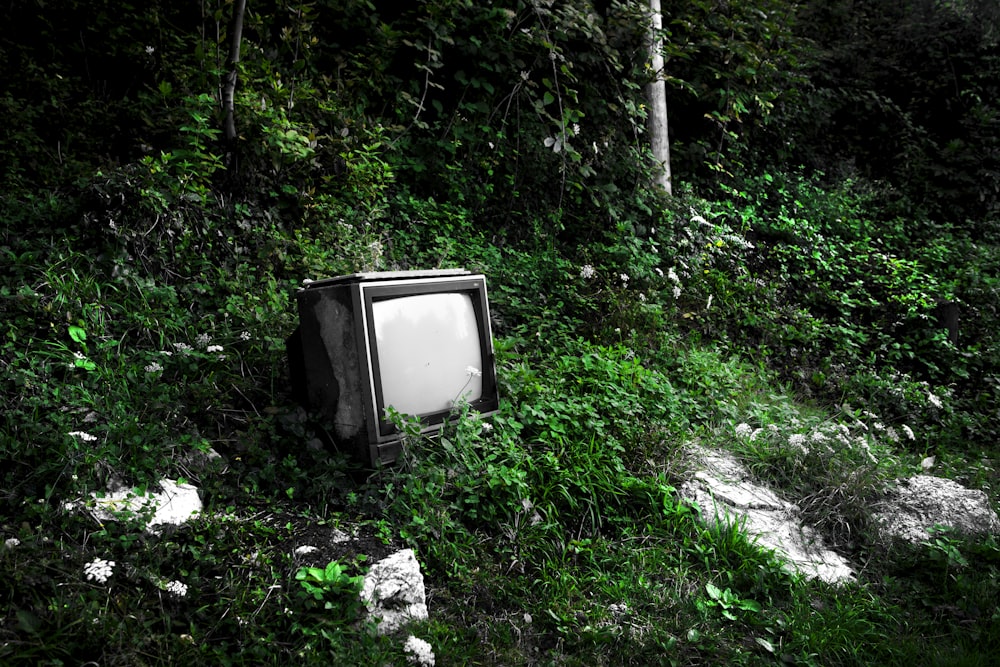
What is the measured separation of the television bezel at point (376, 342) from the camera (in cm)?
255

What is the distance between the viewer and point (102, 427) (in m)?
2.35

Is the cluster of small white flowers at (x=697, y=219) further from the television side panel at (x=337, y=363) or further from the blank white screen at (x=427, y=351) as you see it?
the television side panel at (x=337, y=363)

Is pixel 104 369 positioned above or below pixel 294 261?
below

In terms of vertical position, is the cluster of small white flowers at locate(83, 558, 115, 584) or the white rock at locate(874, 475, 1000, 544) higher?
the cluster of small white flowers at locate(83, 558, 115, 584)

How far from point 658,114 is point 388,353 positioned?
14.0 feet

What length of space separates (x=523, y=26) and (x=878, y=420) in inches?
162

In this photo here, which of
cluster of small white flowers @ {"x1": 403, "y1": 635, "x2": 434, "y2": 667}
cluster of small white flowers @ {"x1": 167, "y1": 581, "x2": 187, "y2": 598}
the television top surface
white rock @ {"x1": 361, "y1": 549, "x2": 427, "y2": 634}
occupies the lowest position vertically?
cluster of small white flowers @ {"x1": 403, "y1": 635, "x2": 434, "y2": 667}

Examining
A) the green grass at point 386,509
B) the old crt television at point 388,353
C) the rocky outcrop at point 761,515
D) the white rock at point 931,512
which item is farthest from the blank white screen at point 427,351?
the white rock at point 931,512

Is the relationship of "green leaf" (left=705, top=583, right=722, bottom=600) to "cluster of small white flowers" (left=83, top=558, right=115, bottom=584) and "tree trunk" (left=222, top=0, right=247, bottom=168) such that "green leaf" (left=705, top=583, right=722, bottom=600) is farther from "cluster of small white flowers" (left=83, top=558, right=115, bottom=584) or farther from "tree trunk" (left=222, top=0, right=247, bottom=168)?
"tree trunk" (left=222, top=0, right=247, bottom=168)

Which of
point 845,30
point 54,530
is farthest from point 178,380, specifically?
point 845,30

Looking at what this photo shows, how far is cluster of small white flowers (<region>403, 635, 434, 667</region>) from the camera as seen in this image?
200 centimetres

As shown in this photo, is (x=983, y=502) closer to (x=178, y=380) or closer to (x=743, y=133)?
(x=178, y=380)

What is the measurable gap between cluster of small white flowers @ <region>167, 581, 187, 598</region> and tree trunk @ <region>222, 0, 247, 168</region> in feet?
8.83

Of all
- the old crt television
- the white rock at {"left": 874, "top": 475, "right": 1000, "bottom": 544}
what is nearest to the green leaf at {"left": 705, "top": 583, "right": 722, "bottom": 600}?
the white rock at {"left": 874, "top": 475, "right": 1000, "bottom": 544}
